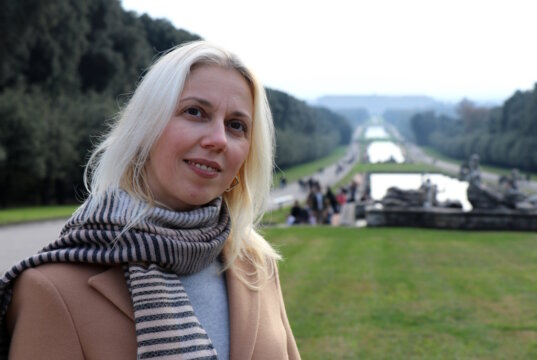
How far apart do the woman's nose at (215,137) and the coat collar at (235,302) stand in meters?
0.42

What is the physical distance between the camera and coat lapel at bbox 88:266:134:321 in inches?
68.1

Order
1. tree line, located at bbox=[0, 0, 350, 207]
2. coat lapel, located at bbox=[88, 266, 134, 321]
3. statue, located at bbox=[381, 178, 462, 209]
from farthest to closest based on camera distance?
tree line, located at bbox=[0, 0, 350, 207]
statue, located at bbox=[381, 178, 462, 209]
coat lapel, located at bbox=[88, 266, 134, 321]

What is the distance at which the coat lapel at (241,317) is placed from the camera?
1927mm

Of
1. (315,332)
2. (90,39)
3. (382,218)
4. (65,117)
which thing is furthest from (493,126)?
(315,332)

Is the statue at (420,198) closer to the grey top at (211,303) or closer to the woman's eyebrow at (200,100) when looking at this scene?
the grey top at (211,303)

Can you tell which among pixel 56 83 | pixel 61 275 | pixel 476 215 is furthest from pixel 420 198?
pixel 61 275

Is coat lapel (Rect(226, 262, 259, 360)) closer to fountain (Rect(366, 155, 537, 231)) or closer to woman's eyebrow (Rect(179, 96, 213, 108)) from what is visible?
woman's eyebrow (Rect(179, 96, 213, 108))

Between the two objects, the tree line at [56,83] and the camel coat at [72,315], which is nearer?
the camel coat at [72,315]

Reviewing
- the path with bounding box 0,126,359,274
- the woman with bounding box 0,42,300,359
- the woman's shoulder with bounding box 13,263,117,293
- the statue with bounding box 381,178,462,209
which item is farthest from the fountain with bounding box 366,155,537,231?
the woman's shoulder with bounding box 13,263,117,293

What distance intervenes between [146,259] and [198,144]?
36cm

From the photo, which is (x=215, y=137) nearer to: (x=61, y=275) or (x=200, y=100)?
(x=200, y=100)

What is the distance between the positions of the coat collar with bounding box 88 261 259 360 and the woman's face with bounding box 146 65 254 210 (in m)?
0.28

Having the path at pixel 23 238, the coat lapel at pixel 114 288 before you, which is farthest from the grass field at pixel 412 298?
the coat lapel at pixel 114 288

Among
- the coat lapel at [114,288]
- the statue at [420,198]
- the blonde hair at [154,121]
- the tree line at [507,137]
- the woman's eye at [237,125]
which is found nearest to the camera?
the coat lapel at [114,288]
